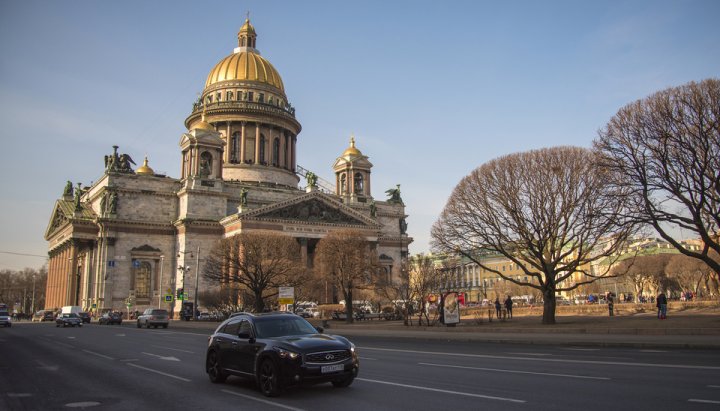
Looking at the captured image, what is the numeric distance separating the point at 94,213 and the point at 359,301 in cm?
3536

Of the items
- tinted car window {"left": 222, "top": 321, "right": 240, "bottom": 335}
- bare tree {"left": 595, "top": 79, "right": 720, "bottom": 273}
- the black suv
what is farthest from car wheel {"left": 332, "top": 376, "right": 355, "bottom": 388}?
bare tree {"left": 595, "top": 79, "right": 720, "bottom": 273}

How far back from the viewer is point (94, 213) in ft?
248

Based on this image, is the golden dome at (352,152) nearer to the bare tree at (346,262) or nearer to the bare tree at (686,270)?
the bare tree at (346,262)

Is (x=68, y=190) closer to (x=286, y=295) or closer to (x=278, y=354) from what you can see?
(x=286, y=295)

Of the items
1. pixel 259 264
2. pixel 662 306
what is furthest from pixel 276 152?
pixel 662 306

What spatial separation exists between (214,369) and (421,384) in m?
4.76

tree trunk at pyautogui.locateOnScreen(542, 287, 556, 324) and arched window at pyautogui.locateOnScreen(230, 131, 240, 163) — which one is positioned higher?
arched window at pyautogui.locateOnScreen(230, 131, 240, 163)

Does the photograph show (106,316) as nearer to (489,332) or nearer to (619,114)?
(489,332)

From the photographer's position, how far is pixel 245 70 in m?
93.6

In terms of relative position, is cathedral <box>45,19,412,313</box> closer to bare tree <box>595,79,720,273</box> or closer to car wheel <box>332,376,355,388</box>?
bare tree <box>595,79,720,273</box>

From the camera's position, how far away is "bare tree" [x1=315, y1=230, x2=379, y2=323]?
5553cm

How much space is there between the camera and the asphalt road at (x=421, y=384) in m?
10.6

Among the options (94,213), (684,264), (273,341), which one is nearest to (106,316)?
(94,213)

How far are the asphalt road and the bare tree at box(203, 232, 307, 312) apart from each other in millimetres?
33195
